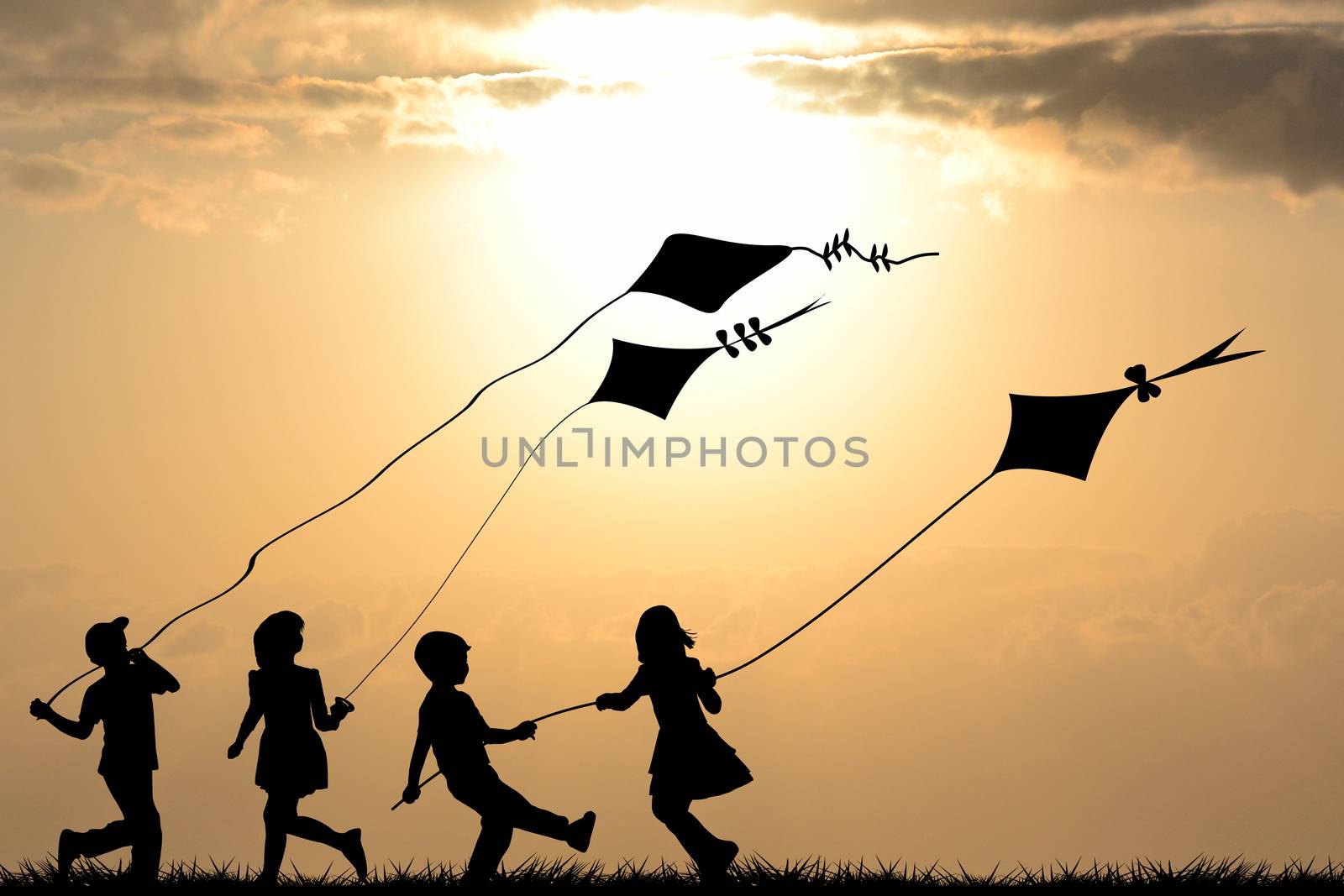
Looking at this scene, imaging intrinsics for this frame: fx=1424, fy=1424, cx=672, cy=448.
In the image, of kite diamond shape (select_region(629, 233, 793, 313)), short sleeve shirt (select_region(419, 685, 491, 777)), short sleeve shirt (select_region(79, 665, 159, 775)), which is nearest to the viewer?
short sleeve shirt (select_region(419, 685, 491, 777))

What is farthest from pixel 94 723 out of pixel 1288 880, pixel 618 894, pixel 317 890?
pixel 1288 880

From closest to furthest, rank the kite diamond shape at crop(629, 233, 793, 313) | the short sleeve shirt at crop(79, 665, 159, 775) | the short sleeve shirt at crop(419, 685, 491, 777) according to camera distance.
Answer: the short sleeve shirt at crop(419, 685, 491, 777)
the short sleeve shirt at crop(79, 665, 159, 775)
the kite diamond shape at crop(629, 233, 793, 313)

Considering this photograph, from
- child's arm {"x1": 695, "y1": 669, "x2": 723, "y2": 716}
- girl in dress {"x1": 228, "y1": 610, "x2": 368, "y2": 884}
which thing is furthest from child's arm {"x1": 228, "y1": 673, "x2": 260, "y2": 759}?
child's arm {"x1": 695, "y1": 669, "x2": 723, "y2": 716}

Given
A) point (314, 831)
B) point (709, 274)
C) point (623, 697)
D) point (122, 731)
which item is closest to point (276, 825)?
point (314, 831)

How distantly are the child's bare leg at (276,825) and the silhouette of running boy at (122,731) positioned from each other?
0.75 metres

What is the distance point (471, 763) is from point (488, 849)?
53cm

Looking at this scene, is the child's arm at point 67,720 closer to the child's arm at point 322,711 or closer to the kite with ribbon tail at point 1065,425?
the child's arm at point 322,711

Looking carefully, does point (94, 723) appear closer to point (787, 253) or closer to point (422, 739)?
point (422, 739)

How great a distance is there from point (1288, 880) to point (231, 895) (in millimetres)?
6742

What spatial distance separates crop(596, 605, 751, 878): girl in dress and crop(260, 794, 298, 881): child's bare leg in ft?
6.47

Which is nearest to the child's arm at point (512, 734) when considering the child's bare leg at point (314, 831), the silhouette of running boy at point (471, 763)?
the silhouette of running boy at point (471, 763)

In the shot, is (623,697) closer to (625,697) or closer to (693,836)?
(625,697)

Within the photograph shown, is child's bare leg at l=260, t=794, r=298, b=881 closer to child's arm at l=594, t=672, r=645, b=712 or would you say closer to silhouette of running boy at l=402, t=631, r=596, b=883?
silhouette of running boy at l=402, t=631, r=596, b=883

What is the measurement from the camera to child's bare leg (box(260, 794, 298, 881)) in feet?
27.7
